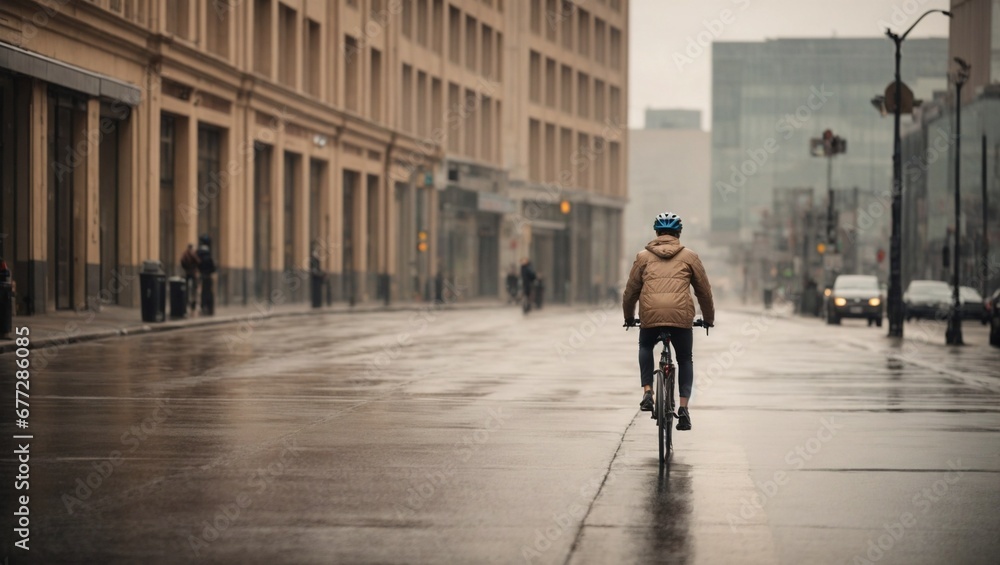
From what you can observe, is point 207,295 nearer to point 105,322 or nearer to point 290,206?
point 105,322

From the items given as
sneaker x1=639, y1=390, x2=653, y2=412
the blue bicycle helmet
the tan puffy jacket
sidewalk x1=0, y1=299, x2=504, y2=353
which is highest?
the blue bicycle helmet

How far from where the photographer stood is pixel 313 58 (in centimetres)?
5816

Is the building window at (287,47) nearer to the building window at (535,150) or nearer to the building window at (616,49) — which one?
the building window at (535,150)

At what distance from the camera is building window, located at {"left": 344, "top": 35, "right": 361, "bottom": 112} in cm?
6197

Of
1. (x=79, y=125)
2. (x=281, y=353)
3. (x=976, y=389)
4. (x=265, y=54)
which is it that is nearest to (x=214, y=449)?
(x=976, y=389)

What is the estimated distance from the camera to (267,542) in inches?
311

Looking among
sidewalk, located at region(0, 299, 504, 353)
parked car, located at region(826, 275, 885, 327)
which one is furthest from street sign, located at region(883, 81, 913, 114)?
sidewalk, located at region(0, 299, 504, 353)

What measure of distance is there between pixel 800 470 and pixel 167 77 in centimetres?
3418

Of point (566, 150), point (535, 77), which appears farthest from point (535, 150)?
point (566, 150)

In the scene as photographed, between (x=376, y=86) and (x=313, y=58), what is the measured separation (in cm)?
804

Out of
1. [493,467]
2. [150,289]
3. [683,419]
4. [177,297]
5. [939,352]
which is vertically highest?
[150,289]

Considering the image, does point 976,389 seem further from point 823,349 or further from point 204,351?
point 204,351

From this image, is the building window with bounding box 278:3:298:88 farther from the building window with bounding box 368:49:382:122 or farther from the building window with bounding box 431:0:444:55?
the building window with bounding box 431:0:444:55

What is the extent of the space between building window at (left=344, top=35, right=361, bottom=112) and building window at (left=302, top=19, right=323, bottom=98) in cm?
337
